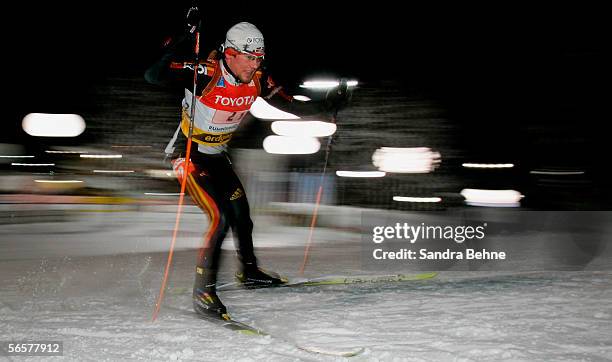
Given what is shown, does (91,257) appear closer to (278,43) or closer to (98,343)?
(98,343)

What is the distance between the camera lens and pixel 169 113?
18.4m

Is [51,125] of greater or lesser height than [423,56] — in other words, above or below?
below

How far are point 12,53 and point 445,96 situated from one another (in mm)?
14244

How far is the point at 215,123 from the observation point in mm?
3646

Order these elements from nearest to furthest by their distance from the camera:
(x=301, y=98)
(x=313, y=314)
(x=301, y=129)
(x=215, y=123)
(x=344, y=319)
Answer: (x=344, y=319), (x=313, y=314), (x=215, y=123), (x=301, y=98), (x=301, y=129)

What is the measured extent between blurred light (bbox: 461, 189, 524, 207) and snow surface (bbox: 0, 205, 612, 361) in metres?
5.56

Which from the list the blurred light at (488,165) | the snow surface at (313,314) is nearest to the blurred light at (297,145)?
the blurred light at (488,165)

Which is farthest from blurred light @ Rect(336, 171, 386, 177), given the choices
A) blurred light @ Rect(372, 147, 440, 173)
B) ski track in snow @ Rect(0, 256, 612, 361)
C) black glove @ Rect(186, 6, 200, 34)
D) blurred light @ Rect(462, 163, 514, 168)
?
black glove @ Rect(186, 6, 200, 34)

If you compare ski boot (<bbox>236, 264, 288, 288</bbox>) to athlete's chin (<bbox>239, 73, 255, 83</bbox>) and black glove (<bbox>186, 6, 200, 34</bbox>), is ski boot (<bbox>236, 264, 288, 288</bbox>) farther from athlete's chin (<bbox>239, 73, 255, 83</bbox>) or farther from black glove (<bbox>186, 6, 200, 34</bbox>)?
black glove (<bbox>186, 6, 200, 34</bbox>)

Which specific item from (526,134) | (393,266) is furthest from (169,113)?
(393,266)

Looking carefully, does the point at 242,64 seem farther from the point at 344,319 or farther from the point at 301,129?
the point at 301,129

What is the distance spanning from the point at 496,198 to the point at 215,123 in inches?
312

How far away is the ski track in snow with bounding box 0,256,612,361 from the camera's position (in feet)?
8.77

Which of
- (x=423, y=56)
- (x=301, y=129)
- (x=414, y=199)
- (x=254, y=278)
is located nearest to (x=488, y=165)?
(x=414, y=199)
